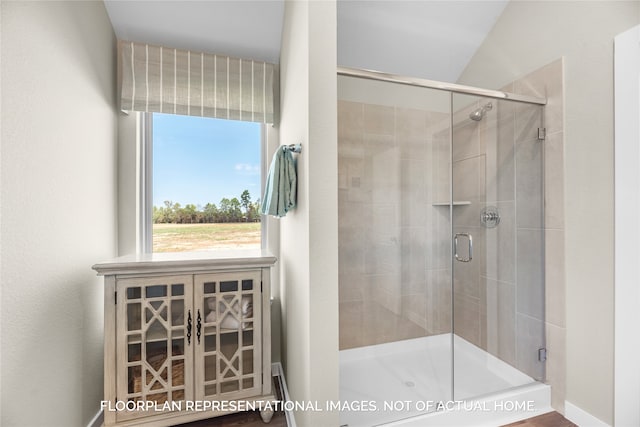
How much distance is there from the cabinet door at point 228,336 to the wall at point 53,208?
1.80ft

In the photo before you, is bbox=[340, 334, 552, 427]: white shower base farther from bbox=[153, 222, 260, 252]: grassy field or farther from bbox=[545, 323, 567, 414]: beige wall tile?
bbox=[153, 222, 260, 252]: grassy field

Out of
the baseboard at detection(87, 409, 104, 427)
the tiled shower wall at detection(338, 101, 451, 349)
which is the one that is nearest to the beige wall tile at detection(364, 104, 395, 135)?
the tiled shower wall at detection(338, 101, 451, 349)

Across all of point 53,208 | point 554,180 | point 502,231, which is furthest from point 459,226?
point 53,208

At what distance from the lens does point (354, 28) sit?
1.98 m

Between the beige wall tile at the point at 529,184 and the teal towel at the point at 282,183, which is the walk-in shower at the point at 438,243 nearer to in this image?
the beige wall tile at the point at 529,184

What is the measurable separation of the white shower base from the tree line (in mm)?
1211

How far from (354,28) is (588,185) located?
1.70m

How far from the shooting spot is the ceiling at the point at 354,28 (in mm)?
1790

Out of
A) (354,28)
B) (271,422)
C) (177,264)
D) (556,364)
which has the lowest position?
(271,422)

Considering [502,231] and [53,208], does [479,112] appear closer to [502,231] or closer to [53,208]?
[502,231]

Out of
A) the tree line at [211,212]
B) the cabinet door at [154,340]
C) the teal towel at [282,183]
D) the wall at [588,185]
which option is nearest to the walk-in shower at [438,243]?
the wall at [588,185]
